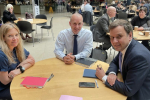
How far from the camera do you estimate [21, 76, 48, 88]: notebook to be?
1.40 m

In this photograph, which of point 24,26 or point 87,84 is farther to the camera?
point 24,26

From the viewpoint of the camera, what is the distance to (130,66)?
1256 millimetres

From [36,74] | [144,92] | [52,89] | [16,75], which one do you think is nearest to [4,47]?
[16,75]

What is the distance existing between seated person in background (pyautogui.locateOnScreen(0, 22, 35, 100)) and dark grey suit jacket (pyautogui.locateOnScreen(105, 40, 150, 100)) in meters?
1.10

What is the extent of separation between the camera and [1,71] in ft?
5.02

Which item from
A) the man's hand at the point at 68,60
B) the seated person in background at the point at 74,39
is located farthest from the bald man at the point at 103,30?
the man's hand at the point at 68,60

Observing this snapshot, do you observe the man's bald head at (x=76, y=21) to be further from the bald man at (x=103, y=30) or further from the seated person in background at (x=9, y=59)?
the bald man at (x=103, y=30)

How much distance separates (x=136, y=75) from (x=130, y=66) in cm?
10

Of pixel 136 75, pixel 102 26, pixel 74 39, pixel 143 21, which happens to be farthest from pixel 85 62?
pixel 143 21

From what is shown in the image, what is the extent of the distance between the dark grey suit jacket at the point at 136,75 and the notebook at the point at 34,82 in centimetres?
68

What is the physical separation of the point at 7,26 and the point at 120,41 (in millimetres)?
1356

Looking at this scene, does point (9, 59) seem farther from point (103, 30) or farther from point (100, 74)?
point (103, 30)

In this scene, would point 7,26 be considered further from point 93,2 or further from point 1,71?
point 93,2

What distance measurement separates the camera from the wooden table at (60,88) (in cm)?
125
